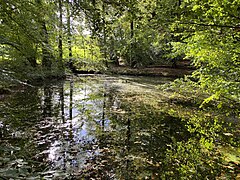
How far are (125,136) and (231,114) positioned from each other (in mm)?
3956

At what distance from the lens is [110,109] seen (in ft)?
23.0

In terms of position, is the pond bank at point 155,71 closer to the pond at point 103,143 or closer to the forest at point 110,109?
the forest at point 110,109

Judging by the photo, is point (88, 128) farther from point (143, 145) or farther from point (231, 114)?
point (231, 114)

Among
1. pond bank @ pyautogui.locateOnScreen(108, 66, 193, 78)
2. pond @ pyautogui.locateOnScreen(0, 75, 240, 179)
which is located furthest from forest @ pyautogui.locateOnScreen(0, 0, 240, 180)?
pond bank @ pyautogui.locateOnScreen(108, 66, 193, 78)

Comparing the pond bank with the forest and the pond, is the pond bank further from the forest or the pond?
the pond

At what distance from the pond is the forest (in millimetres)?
16

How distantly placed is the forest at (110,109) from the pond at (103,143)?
16mm

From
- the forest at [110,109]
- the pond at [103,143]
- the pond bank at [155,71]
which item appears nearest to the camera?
the forest at [110,109]

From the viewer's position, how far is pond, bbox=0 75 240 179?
315 centimetres

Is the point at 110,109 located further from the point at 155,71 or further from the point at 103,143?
the point at 155,71

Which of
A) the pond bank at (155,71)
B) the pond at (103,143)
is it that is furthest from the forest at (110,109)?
the pond bank at (155,71)

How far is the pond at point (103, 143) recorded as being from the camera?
315 centimetres

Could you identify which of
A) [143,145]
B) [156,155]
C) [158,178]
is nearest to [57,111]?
[143,145]

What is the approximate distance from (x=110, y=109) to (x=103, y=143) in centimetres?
282
